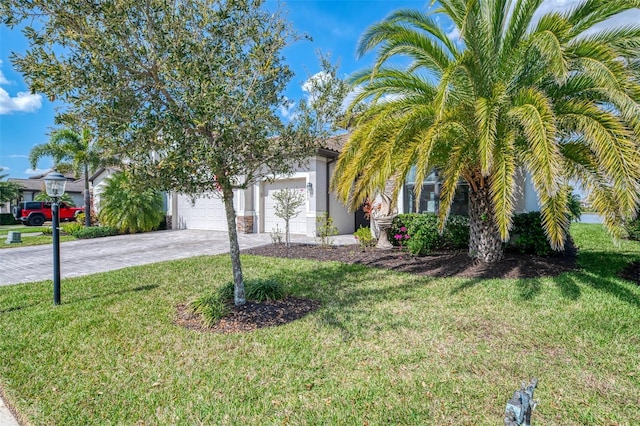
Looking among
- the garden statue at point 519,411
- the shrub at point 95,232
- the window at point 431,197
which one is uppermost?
the window at point 431,197

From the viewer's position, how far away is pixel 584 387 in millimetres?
3102

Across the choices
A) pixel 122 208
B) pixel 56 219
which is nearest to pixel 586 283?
pixel 56 219

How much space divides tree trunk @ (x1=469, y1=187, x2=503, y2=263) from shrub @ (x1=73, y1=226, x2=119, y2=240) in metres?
15.5

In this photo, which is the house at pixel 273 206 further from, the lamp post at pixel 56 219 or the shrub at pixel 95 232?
the lamp post at pixel 56 219

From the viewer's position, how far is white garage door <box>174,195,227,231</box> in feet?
55.3

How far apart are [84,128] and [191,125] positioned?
1317 mm

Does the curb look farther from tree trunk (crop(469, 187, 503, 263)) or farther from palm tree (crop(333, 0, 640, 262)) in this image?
tree trunk (crop(469, 187, 503, 263))

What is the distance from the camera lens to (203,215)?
17469mm

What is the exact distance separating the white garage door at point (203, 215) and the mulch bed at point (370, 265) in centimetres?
653

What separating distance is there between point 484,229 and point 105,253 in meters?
11.3

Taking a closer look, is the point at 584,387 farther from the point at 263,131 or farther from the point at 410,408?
the point at 263,131

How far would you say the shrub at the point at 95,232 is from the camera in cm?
1484

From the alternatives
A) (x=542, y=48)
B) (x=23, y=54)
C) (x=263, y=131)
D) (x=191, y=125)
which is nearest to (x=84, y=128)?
(x=23, y=54)

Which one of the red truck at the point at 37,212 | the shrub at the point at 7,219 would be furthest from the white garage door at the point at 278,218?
the shrub at the point at 7,219
